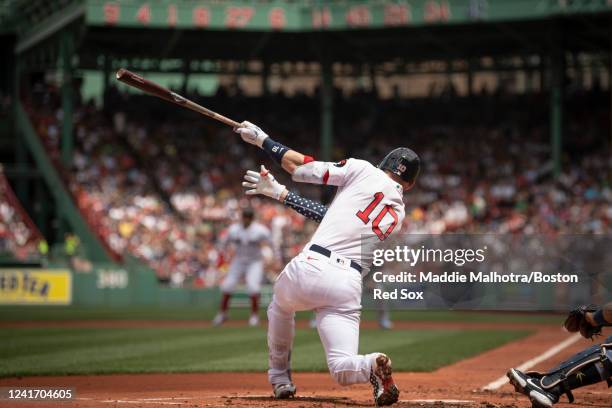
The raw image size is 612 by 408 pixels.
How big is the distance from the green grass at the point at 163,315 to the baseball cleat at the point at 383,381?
47.5ft

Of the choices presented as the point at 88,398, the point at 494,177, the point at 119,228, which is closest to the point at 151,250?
the point at 119,228

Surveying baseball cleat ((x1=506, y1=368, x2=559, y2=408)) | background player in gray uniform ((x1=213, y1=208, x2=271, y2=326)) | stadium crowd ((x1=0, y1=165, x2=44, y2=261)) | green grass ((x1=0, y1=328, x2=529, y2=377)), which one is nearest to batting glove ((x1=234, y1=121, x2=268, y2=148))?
baseball cleat ((x1=506, y1=368, x2=559, y2=408))

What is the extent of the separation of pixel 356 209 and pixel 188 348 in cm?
727

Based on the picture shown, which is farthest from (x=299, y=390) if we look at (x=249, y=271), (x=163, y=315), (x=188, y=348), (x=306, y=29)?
(x=306, y=29)

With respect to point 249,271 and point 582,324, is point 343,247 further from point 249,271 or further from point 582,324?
point 249,271

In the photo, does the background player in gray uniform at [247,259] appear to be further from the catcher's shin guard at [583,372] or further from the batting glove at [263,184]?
the catcher's shin guard at [583,372]

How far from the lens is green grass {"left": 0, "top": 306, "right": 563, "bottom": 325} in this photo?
2158cm

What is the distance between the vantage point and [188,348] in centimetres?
1405

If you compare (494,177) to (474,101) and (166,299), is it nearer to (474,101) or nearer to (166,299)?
(474,101)

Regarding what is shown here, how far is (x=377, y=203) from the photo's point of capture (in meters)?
7.41

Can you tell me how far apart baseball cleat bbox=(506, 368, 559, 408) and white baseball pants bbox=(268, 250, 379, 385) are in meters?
1.12

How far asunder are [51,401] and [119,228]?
67.8 feet

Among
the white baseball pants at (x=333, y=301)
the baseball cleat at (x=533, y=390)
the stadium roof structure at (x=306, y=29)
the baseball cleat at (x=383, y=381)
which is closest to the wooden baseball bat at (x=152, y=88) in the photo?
the white baseball pants at (x=333, y=301)

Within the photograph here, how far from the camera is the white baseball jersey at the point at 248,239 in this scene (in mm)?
18578
